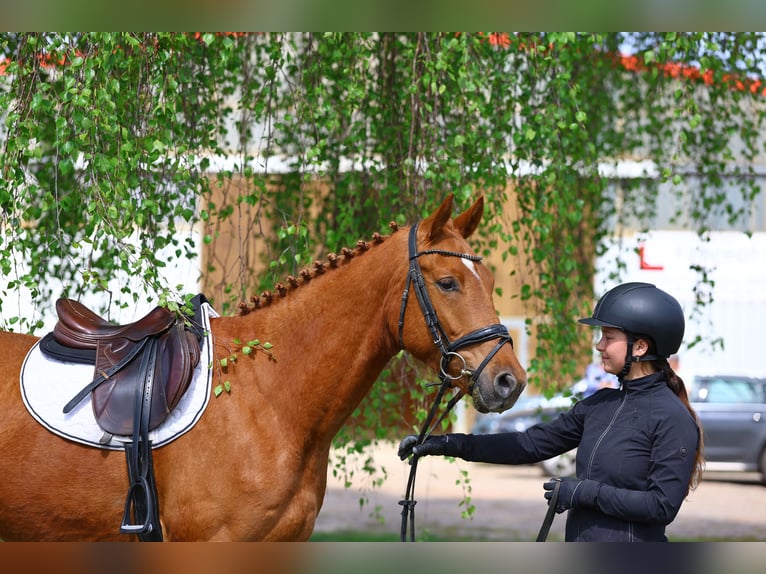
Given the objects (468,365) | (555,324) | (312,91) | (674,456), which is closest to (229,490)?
(468,365)

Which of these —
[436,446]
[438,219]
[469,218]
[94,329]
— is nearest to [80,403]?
[94,329]

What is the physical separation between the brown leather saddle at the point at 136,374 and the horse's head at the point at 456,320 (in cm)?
81

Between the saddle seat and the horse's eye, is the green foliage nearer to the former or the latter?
the saddle seat

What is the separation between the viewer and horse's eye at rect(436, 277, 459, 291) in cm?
289

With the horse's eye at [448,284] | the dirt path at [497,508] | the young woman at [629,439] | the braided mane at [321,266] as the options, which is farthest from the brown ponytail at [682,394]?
the dirt path at [497,508]

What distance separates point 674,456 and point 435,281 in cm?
97

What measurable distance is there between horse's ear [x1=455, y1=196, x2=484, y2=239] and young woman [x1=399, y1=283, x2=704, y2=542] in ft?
1.97

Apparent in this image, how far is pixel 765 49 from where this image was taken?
552 cm

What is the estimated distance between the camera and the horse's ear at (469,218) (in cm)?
310

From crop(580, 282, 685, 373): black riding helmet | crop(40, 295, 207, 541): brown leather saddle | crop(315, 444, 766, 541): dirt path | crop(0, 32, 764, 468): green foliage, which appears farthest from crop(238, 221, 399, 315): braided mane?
crop(315, 444, 766, 541): dirt path

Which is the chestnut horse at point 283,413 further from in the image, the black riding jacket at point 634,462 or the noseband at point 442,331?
the black riding jacket at point 634,462

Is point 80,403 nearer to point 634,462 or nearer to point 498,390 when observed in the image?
point 498,390

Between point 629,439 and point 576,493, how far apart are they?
0.74 ft

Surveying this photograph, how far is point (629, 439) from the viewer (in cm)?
248
